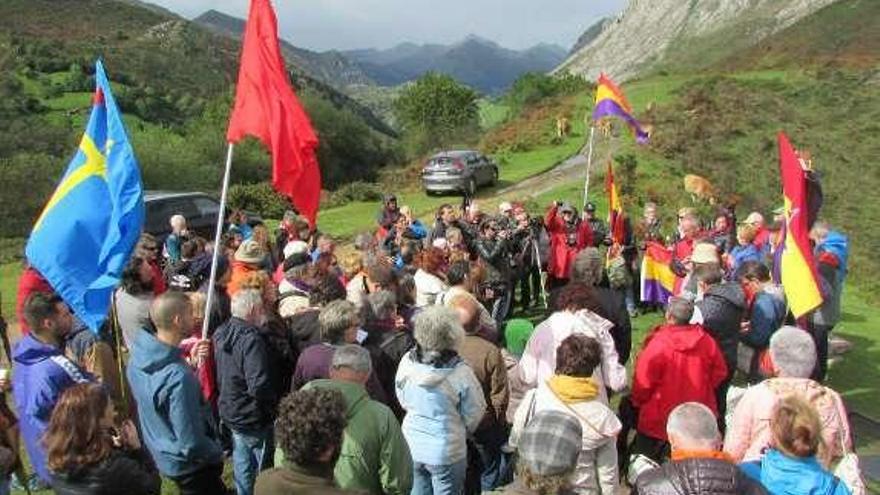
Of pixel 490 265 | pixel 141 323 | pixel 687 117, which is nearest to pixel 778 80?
pixel 687 117

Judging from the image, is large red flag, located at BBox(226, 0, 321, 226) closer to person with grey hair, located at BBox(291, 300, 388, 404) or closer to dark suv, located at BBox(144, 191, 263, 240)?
person with grey hair, located at BBox(291, 300, 388, 404)

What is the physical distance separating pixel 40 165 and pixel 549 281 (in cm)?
2205

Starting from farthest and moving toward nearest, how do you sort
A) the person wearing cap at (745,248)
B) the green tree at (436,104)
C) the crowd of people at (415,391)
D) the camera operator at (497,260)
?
the green tree at (436,104) < the camera operator at (497,260) < the person wearing cap at (745,248) < the crowd of people at (415,391)

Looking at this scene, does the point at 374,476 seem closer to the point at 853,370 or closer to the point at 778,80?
the point at 853,370

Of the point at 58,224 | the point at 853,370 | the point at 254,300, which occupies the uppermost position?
the point at 58,224

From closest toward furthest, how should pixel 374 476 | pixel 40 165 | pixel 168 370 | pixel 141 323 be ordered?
pixel 374 476 < pixel 168 370 < pixel 141 323 < pixel 40 165

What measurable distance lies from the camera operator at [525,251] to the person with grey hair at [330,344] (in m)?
6.85

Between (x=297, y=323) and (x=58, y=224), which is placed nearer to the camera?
(x=58, y=224)

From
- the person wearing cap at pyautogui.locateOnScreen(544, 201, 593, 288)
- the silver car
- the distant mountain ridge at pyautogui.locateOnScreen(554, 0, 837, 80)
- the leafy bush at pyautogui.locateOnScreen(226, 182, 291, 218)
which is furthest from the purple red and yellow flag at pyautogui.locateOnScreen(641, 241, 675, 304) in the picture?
the distant mountain ridge at pyautogui.locateOnScreen(554, 0, 837, 80)

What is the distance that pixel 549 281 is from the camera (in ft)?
41.9

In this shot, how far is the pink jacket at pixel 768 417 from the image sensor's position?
4727 mm

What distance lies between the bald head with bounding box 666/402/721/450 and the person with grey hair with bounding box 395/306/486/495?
5.02 feet

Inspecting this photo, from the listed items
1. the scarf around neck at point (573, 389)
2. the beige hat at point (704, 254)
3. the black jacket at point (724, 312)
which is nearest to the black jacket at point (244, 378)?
the scarf around neck at point (573, 389)

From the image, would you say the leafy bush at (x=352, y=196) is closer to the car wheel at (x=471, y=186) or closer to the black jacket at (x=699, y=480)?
the car wheel at (x=471, y=186)
